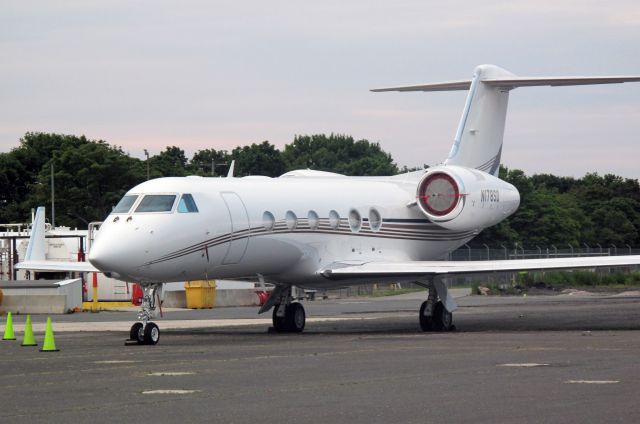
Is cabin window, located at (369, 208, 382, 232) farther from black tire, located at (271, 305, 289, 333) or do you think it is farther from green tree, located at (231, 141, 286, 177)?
green tree, located at (231, 141, 286, 177)

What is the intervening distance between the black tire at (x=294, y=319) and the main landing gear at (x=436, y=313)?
2581mm

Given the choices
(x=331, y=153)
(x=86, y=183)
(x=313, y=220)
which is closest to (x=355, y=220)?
(x=313, y=220)

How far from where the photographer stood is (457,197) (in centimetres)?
2816

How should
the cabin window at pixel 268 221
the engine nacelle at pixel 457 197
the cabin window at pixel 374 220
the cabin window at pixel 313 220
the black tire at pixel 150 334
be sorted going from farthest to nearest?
the engine nacelle at pixel 457 197 < the cabin window at pixel 374 220 < the cabin window at pixel 313 220 < the cabin window at pixel 268 221 < the black tire at pixel 150 334

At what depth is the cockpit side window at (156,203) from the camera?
22406 millimetres

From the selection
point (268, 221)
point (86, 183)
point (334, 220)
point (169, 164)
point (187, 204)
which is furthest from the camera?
point (169, 164)

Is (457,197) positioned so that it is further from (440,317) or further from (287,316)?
(287,316)

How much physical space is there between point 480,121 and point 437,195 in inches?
129

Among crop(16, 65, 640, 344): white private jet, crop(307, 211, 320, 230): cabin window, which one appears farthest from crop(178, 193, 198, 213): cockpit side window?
crop(307, 211, 320, 230): cabin window

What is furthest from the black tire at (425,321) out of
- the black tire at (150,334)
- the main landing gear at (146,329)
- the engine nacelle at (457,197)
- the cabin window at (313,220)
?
the black tire at (150,334)

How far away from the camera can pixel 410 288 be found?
58188 mm

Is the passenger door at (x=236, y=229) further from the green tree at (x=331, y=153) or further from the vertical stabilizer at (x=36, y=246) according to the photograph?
the green tree at (x=331, y=153)

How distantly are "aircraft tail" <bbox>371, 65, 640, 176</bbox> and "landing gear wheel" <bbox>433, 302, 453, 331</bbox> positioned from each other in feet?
17.1

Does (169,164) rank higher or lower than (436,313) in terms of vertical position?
higher
